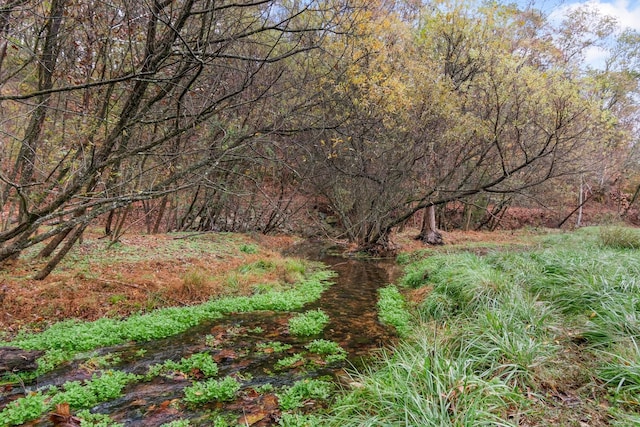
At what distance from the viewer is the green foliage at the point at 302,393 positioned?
3.80 m

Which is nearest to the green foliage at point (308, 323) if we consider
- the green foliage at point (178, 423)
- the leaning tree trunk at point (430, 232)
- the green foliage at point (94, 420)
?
the green foliage at point (178, 423)

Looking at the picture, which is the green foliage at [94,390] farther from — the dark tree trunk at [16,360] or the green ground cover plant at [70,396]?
the dark tree trunk at [16,360]

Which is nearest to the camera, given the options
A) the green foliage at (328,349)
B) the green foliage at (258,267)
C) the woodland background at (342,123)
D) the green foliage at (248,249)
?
the green foliage at (328,349)

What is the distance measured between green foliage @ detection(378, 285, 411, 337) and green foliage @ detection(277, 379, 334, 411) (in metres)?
2.27

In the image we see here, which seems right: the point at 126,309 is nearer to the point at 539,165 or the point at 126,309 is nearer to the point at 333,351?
the point at 333,351

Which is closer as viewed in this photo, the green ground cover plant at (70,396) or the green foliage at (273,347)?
the green ground cover plant at (70,396)

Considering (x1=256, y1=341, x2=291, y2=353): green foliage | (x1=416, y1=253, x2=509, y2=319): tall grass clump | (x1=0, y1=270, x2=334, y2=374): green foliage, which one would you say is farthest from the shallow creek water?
(x1=416, y1=253, x2=509, y2=319): tall grass clump

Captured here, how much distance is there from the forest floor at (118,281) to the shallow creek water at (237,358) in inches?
58.8

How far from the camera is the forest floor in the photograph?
5.92 m

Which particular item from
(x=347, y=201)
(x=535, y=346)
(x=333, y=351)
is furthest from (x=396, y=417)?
(x=347, y=201)

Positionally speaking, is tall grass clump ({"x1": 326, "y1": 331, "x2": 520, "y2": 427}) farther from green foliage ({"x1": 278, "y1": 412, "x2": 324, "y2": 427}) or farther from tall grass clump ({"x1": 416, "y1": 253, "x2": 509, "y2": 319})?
tall grass clump ({"x1": 416, "y1": 253, "x2": 509, "y2": 319})

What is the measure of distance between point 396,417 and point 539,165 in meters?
15.2

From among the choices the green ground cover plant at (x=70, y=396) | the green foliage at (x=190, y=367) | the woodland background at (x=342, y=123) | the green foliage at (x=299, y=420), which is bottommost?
the green foliage at (x=299, y=420)

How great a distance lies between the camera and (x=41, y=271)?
23.0 feet
